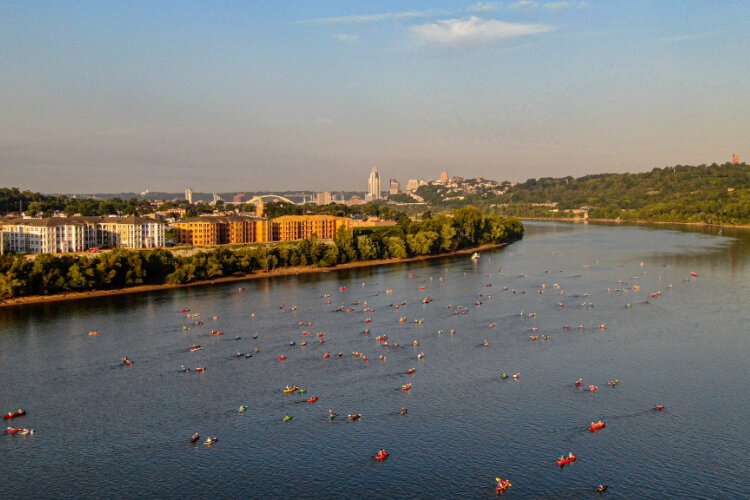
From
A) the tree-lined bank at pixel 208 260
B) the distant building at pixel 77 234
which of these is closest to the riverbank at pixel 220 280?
the tree-lined bank at pixel 208 260

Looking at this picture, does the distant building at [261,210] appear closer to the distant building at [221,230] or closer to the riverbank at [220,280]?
the distant building at [221,230]

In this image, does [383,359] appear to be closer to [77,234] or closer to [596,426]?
[596,426]

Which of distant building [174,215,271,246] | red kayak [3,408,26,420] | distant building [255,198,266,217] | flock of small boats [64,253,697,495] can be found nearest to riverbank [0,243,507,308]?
flock of small boats [64,253,697,495]

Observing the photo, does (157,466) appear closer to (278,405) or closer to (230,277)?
(278,405)

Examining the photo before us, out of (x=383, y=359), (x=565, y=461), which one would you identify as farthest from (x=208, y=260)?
(x=565, y=461)

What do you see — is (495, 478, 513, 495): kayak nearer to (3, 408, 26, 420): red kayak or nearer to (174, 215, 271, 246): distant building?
(3, 408, 26, 420): red kayak
